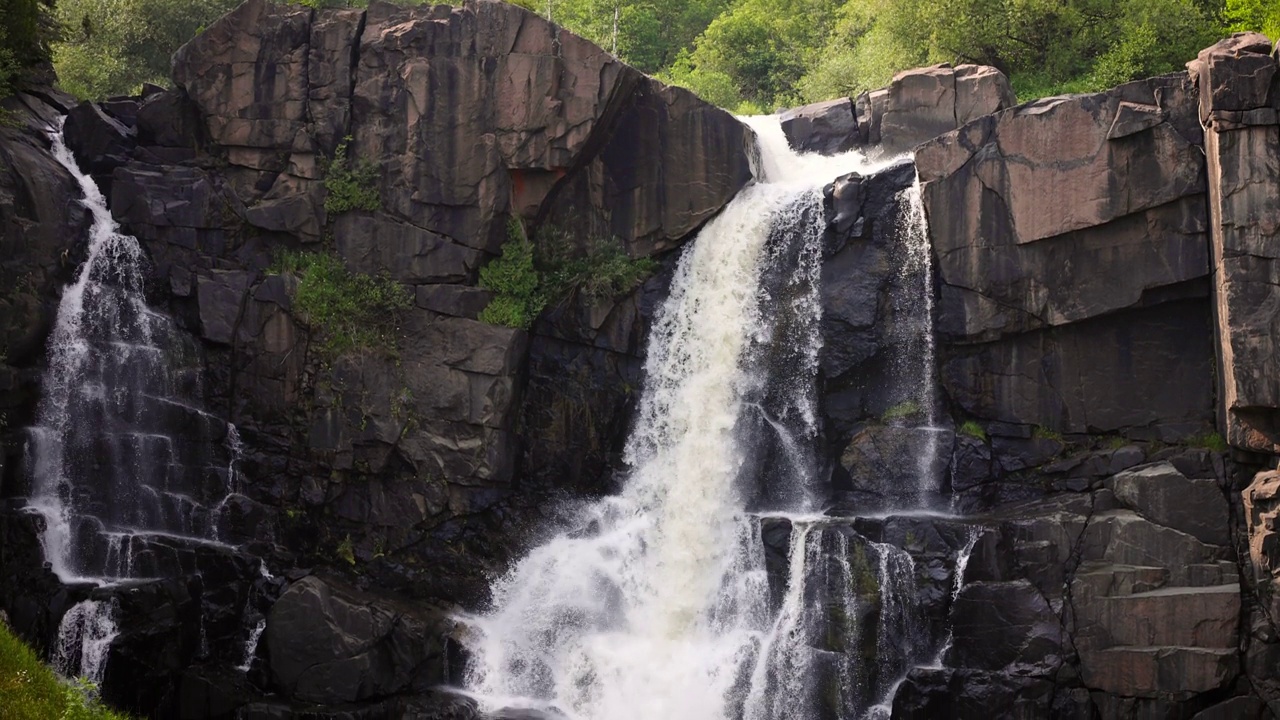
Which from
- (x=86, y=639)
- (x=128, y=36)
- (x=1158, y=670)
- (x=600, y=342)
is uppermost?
(x=128, y=36)

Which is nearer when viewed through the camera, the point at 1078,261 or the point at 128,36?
the point at 1078,261

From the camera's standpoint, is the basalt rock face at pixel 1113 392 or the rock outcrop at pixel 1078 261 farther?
the rock outcrop at pixel 1078 261

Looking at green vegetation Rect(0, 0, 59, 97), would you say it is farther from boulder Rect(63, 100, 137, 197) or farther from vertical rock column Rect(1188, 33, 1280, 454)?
vertical rock column Rect(1188, 33, 1280, 454)

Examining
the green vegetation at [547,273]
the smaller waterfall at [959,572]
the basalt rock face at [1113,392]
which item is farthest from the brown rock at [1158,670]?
the green vegetation at [547,273]

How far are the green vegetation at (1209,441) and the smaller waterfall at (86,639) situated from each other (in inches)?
808

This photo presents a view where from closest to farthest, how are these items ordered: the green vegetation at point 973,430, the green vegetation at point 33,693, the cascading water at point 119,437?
the green vegetation at point 33,693 < the cascading water at point 119,437 < the green vegetation at point 973,430

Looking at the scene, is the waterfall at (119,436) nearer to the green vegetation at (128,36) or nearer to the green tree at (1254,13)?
the green vegetation at (128,36)

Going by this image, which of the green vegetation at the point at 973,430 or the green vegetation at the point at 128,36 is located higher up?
the green vegetation at the point at 128,36

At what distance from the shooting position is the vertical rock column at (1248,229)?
2209 cm

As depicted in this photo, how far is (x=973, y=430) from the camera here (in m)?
25.1

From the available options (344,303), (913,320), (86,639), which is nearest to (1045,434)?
(913,320)

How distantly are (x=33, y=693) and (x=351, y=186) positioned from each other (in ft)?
44.7

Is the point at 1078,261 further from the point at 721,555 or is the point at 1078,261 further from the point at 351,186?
the point at 351,186

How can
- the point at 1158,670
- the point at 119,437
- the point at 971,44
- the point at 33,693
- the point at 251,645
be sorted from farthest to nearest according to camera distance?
the point at 971,44, the point at 119,437, the point at 251,645, the point at 1158,670, the point at 33,693
